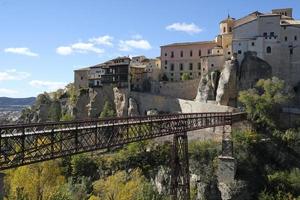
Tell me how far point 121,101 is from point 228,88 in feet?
59.1

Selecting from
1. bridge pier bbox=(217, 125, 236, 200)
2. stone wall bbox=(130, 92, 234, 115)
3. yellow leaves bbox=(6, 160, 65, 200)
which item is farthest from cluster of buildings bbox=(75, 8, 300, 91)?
yellow leaves bbox=(6, 160, 65, 200)

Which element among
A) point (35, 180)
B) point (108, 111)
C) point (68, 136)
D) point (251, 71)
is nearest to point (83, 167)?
point (35, 180)

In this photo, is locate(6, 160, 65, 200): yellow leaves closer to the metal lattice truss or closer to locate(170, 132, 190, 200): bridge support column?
the metal lattice truss

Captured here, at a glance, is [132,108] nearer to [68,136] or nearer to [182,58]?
[182,58]

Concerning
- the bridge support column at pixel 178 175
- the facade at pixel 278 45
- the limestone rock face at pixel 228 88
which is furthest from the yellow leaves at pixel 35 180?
the facade at pixel 278 45

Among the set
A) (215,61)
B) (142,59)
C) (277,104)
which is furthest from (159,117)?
(142,59)

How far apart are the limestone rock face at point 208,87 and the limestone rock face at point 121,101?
468 inches

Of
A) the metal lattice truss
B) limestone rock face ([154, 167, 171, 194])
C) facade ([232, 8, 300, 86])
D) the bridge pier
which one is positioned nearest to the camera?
the metal lattice truss

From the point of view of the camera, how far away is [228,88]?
198 ft

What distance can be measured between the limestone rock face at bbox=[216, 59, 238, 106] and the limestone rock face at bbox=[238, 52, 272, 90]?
958 millimetres

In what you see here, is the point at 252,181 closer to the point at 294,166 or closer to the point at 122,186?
the point at 294,166

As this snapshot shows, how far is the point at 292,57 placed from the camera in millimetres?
62188

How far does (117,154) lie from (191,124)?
67.2 ft

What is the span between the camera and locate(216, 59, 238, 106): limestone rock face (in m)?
60.1
